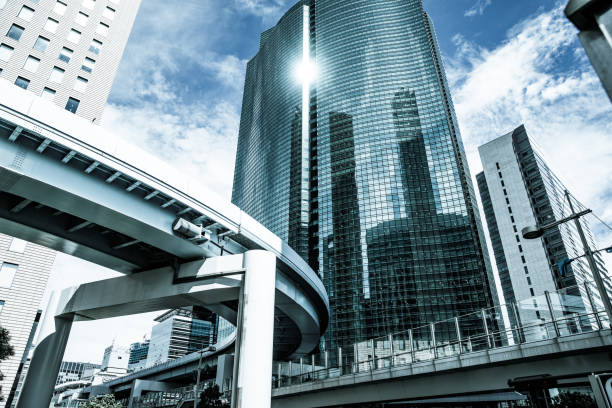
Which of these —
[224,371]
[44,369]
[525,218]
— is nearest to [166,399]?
[224,371]

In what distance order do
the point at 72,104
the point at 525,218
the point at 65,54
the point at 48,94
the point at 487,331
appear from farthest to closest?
the point at 525,218 → the point at 65,54 → the point at 72,104 → the point at 48,94 → the point at 487,331

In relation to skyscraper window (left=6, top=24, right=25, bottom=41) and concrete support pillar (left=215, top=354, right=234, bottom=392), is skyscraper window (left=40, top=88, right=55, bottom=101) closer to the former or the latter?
skyscraper window (left=6, top=24, right=25, bottom=41)

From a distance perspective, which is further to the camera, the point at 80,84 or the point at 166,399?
the point at 166,399

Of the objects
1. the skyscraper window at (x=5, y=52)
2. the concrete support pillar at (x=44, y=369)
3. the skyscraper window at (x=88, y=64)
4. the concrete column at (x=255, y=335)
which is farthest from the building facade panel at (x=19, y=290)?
the concrete column at (x=255, y=335)

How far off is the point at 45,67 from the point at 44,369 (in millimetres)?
23517

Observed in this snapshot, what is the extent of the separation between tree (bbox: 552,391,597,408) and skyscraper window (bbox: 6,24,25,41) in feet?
140

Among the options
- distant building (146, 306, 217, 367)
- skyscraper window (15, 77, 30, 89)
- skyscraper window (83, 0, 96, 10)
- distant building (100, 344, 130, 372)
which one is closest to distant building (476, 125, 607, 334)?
distant building (146, 306, 217, 367)

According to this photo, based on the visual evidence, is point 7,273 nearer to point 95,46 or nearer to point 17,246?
point 17,246

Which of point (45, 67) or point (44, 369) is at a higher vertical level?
point (45, 67)

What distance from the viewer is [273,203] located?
12938 centimetres

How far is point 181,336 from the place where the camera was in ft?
498

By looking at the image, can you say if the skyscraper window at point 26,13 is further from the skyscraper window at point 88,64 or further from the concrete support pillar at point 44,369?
the concrete support pillar at point 44,369

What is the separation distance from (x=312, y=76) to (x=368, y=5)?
32744 millimetres

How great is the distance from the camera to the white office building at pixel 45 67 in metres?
26.1
